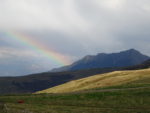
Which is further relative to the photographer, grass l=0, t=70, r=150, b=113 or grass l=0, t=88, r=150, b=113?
grass l=0, t=88, r=150, b=113

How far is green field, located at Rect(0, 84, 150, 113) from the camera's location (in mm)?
57116

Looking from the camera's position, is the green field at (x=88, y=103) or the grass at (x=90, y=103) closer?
the green field at (x=88, y=103)

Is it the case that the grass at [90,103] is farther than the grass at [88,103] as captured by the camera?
Yes

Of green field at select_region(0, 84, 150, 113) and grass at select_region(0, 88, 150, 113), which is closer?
green field at select_region(0, 84, 150, 113)

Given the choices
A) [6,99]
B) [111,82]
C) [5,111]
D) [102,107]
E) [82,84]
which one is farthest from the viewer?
[82,84]

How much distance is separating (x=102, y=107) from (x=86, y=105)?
4.41 metres

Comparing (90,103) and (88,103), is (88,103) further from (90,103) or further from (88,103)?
(90,103)

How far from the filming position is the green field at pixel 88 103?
57116 millimetres

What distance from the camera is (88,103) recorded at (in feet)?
221

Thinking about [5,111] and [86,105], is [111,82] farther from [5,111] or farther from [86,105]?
[5,111]

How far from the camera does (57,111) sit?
55.4m

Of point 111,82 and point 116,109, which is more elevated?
point 111,82

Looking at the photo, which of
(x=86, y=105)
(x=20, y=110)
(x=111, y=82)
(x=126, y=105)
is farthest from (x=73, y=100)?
(x=111, y=82)

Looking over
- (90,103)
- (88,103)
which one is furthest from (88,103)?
(90,103)
